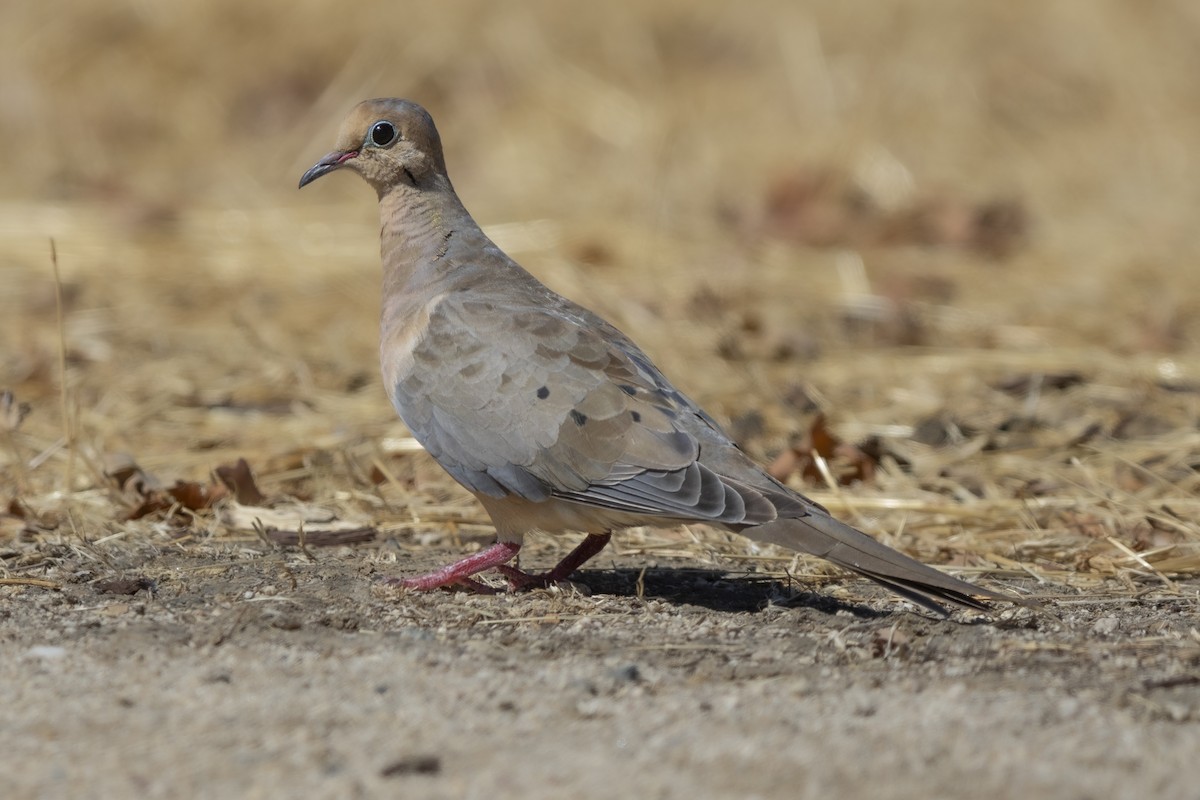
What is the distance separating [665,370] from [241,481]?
7.11ft

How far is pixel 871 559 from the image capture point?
3406 millimetres

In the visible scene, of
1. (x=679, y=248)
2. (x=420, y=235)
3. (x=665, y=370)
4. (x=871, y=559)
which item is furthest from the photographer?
(x=679, y=248)

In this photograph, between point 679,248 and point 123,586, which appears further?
point 679,248

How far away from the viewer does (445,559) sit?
4281mm

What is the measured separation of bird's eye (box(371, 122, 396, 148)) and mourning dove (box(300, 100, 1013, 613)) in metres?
0.35

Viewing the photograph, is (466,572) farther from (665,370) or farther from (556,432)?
(665,370)

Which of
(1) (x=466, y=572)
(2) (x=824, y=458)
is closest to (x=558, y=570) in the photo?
(1) (x=466, y=572)

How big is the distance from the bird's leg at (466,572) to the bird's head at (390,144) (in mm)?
1165

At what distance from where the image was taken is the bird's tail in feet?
11.1

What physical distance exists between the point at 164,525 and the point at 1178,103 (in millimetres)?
9339

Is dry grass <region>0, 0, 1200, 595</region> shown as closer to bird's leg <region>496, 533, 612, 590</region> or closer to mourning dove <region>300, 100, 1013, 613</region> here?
bird's leg <region>496, 533, 612, 590</region>

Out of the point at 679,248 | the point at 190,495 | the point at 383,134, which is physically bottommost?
the point at 190,495

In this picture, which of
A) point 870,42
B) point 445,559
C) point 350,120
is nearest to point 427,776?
point 445,559

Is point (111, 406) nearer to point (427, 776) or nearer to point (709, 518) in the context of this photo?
point (709, 518)
